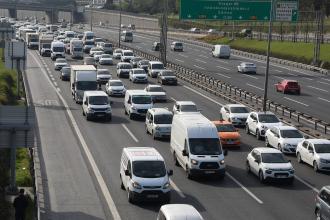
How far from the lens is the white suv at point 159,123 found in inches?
1599

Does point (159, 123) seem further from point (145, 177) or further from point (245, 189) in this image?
point (145, 177)

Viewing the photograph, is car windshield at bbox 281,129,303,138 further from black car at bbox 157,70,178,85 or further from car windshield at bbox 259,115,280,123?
black car at bbox 157,70,178,85

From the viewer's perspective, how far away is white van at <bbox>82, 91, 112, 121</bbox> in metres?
47.0

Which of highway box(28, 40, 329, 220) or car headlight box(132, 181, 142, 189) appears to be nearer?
highway box(28, 40, 329, 220)

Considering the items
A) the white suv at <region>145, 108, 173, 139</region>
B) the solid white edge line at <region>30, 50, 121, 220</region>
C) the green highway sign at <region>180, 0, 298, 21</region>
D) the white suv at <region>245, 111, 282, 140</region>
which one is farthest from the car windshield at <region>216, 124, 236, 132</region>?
the green highway sign at <region>180, 0, 298, 21</region>

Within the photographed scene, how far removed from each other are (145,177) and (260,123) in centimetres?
1638

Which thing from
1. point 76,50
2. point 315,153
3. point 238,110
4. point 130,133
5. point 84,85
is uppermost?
point 76,50

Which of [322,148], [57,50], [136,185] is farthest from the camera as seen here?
[57,50]

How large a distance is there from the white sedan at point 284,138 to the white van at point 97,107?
12.2 m

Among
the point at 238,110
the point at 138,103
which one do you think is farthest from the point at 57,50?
the point at 238,110

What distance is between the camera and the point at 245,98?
57.9 metres

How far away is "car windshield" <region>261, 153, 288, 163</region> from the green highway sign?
138 ft

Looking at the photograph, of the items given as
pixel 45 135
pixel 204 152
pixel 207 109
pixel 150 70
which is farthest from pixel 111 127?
pixel 150 70

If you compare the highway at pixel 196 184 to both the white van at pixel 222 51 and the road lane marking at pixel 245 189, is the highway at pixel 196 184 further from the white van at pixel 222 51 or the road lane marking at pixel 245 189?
the white van at pixel 222 51
